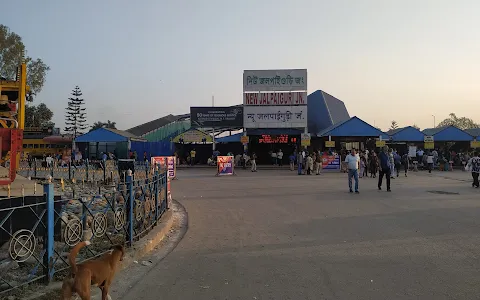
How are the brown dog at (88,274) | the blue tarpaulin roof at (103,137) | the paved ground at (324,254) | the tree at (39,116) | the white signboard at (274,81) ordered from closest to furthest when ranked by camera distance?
the brown dog at (88,274) → the paved ground at (324,254) → the white signboard at (274,81) → the blue tarpaulin roof at (103,137) → the tree at (39,116)

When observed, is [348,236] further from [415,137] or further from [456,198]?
[415,137]

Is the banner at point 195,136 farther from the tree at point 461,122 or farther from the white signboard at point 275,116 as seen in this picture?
the tree at point 461,122

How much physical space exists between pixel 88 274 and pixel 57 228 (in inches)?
61.8

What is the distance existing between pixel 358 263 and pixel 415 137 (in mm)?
32974

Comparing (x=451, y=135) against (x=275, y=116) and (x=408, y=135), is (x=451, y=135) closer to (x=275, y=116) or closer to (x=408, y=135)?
(x=408, y=135)

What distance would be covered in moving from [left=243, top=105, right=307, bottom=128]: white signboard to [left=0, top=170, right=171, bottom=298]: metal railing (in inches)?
1118

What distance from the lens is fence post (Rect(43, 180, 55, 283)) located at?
4.93 meters

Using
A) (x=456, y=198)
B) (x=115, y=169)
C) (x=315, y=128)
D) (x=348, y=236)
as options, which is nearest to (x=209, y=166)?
(x=315, y=128)

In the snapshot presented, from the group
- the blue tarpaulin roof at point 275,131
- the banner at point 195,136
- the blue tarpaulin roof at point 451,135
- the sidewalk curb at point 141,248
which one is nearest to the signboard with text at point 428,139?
the blue tarpaulin roof at point 451,135

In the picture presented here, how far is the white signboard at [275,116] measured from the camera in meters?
35.9

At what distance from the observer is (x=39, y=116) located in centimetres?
6781

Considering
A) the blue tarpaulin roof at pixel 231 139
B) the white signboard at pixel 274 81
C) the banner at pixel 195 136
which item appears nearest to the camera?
the white signboard at pixel 274 81

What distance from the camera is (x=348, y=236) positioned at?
8086mm

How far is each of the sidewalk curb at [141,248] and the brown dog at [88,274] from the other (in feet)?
1.81
